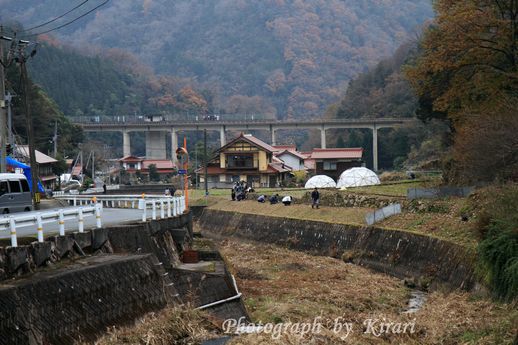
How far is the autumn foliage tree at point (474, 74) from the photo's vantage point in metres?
26.5

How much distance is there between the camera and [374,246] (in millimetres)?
27172

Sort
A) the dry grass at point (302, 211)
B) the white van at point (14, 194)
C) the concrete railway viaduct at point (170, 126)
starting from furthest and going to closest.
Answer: the concrete railway viaduct at point (170, 126) < the dry grass at point (302, 211) < the white van at point (14, 194)

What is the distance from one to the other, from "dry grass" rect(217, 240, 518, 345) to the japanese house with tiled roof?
122 feet

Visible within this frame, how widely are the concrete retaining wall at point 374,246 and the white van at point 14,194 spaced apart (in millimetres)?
12406

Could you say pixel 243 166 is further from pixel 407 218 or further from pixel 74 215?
pixel 74 215

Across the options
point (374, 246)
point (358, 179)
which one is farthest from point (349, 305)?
point (358, 179)

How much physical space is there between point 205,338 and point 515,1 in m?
23.8

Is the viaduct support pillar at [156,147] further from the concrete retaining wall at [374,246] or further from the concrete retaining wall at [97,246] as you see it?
the concrete retaining wall at [97,246]

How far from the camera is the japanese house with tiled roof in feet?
219

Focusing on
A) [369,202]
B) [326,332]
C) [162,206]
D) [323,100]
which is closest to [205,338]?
[326,332]

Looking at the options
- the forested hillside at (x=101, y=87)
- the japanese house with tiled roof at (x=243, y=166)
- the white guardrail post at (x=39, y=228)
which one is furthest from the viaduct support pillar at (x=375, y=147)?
the white guardrail post at (x=39, y=228)

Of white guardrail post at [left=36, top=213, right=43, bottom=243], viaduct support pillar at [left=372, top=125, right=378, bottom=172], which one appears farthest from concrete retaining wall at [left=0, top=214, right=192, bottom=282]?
viaduct support pillar at [left=372, top=125, right=378, bottom=172]

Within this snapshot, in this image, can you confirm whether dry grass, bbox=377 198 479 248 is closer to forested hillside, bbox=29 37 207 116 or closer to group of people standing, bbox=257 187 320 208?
group of people standing, bbox=257 187 320 208

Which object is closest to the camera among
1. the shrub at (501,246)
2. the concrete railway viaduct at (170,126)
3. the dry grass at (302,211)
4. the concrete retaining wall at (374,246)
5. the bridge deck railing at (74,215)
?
the bridge deck railing at (74,215)
